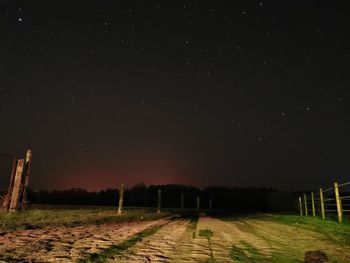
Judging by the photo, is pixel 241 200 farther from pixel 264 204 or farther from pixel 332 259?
pixel 332 259

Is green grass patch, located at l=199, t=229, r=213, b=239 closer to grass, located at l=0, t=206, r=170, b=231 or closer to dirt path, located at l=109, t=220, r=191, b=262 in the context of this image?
dirt path, located at l=109, t=220, r=191, b=262

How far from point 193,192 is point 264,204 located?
69.3 feet

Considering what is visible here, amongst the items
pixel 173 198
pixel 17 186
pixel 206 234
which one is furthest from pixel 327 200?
pixel 173 198

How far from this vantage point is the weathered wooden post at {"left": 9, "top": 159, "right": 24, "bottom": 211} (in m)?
12.7

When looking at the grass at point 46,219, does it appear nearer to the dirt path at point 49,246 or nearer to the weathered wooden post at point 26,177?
the weathered wooden post at point 26,177

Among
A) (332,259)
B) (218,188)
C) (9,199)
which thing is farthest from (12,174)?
(218,188)

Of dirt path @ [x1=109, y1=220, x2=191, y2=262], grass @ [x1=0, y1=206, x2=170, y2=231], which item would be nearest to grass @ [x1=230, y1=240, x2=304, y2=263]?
dirt path @ [x1=109, y1=220, x2=191, y2=262]

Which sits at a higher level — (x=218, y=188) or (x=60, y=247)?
(x=218, y=188)

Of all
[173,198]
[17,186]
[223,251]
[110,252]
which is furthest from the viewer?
[173,198]

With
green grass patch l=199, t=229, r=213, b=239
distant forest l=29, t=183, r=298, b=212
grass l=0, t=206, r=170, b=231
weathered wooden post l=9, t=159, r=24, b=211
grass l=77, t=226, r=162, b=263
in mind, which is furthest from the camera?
distant forest l=29, t=183, r=298, b=212

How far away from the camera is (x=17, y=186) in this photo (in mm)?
12938

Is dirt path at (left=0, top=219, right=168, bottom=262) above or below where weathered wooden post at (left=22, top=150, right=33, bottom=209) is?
below

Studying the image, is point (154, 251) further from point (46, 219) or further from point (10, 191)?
point (10, 191)

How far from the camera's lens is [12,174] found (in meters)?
13.2
